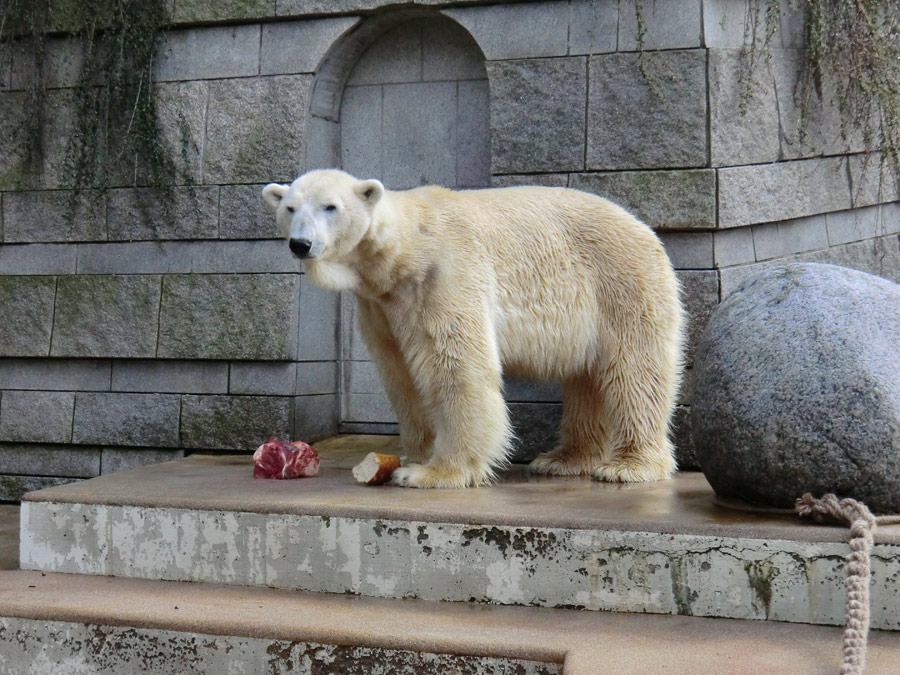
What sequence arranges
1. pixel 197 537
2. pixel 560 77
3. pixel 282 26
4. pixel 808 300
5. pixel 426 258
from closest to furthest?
1. pixel 808 300
2. pixel 197 537
3. pixel 426 258
4. pixel 560 77
5. pixel 282 26

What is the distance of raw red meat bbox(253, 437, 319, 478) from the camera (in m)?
4.57

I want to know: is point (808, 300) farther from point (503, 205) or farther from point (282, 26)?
point (282, 26)

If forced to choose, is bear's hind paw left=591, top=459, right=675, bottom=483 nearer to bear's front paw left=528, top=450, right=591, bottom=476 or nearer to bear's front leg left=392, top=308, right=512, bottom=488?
bear's front paw left=528, top=450, right=591, bottom=476

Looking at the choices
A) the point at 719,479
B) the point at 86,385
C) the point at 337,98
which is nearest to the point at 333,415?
the point at 86,385

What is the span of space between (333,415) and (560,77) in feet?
7.48

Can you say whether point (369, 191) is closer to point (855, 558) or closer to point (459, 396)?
point (459, 396)

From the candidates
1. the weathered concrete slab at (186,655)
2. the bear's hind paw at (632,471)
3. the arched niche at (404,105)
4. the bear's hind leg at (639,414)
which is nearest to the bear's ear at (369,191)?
the bear's hind leg at (639,414)

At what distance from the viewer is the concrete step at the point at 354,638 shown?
3.00 m

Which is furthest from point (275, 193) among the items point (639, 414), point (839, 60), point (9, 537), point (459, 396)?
point (839, 60)

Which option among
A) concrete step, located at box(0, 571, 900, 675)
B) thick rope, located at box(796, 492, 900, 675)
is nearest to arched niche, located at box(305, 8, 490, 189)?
concrete step, located at box(0, 571, 900, 675)

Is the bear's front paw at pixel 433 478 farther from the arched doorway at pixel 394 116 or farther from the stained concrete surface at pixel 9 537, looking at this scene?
the arched doorway at pixel 394 116

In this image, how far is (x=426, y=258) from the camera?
171 inches

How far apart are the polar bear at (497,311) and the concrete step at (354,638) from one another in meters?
0.90

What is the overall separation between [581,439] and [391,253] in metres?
1.26
